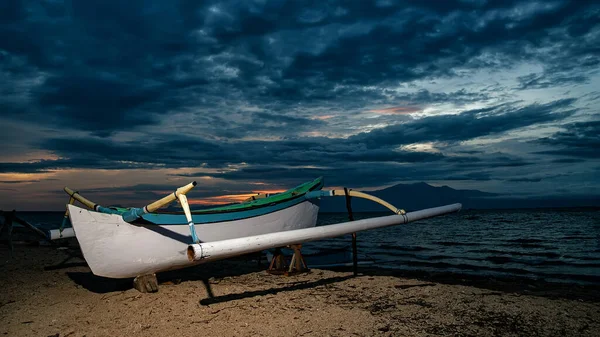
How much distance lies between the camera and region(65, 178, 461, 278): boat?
18.6 ft

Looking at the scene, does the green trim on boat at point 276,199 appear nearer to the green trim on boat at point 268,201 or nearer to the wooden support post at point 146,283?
the green trim on boat at point 268,201

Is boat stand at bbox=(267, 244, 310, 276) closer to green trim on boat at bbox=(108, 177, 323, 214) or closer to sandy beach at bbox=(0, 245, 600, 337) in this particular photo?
sandy beach at bbox=(0, 245, 600, 337)

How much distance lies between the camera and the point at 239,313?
6.30 metres

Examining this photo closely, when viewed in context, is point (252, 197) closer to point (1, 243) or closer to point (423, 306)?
point (423, 306)

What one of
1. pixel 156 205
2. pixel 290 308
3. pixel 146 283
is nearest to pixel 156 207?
pixel 156 205

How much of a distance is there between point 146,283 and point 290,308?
128 inches

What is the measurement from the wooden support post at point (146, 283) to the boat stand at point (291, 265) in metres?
3.35

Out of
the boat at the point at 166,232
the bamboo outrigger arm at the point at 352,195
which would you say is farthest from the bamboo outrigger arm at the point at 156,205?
the bamboo outrigger arm at the point at 352,195

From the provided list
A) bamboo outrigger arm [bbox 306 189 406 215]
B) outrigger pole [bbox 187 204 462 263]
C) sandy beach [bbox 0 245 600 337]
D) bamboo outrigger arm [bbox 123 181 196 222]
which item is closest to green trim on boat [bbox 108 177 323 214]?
bamboo outrigger arm [bbox 306 189 406 215]

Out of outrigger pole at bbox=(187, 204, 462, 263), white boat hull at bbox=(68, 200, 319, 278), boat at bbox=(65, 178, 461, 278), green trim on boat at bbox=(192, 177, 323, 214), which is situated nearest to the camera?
outrigger pole at bbox=(187, 204, 462, 263)

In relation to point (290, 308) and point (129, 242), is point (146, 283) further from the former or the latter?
point (290, 308)

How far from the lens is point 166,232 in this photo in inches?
285

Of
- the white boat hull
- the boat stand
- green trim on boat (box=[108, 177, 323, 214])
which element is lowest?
the boat stand

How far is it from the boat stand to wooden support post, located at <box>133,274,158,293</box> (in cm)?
335
